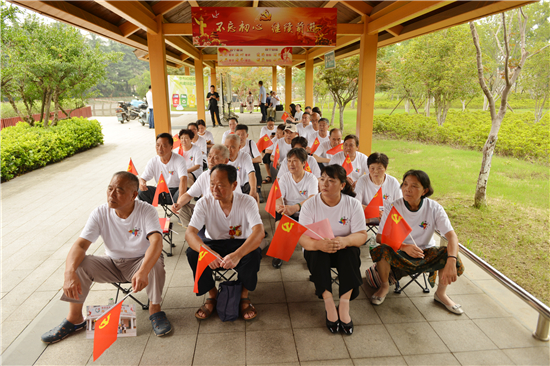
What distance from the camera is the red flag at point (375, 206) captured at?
3516mm

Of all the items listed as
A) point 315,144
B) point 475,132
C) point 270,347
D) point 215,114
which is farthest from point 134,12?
point 475,132

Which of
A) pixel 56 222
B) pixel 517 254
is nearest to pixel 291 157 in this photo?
pixel 56 222

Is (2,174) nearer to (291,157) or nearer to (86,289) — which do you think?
(86,289)

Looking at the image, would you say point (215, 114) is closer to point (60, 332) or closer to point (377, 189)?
point (377, 189)

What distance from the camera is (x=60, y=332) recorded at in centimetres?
253

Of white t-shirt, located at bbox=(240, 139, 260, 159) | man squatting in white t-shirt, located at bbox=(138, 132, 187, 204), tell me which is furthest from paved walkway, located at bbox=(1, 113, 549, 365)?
white t-shirt, located at bbox=(240, 139, 260, 159)

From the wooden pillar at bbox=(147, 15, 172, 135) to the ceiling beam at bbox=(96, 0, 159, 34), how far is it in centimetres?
19

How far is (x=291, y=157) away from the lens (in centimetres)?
373

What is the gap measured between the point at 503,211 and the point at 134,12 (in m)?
7.56

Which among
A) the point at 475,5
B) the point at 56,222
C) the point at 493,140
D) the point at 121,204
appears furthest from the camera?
the point at 493,140

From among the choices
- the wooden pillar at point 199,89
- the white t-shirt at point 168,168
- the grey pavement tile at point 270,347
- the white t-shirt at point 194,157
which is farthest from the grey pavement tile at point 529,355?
the wooden pillar at point 199,89

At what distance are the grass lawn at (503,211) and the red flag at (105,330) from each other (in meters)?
4.98

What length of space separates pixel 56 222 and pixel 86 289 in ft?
9.92

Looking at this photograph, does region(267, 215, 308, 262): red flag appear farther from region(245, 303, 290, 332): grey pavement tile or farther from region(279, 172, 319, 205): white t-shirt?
region(279, 172, 319, 205): white t-shirt
